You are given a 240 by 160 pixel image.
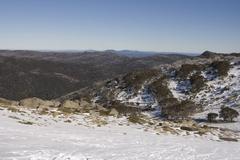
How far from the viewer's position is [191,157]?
683 inches

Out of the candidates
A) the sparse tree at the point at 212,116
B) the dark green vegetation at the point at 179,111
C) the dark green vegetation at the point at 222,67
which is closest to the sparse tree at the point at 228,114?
the sparse tree at the point at 212,116

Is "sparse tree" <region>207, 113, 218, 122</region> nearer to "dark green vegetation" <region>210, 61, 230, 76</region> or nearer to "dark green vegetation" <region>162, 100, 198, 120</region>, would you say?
"dark green vegetation" <region>162, 100, 198, 120</region>

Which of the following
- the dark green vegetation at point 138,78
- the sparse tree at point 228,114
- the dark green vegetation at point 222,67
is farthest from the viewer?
the dark green vegetation at point 138,78

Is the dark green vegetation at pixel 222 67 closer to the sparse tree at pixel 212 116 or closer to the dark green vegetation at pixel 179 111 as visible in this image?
the dark green vegetation at pixel 179 111

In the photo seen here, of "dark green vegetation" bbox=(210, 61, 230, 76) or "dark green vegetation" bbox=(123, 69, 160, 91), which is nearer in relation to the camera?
"dark green vegetation" bbox=(210, 61, 230, 76)

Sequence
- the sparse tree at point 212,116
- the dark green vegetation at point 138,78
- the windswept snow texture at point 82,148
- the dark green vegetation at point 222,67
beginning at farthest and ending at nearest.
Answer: the dark green vegetation at point 138,78, the dark green vegetation at point 222,67, the sparse tree at point 212,116, the windswept snow texture at point 82,148

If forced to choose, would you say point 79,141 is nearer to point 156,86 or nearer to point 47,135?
point 47,135

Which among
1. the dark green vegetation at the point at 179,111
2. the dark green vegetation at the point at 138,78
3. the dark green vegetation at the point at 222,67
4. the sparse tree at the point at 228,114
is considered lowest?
the dark green vegetation at the point at 179,111

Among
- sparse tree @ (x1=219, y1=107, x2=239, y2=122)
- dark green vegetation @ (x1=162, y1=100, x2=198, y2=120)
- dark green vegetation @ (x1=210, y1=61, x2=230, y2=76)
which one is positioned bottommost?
dark green vegetation @ (x1=162, y1=100, x2=198, y2=120)

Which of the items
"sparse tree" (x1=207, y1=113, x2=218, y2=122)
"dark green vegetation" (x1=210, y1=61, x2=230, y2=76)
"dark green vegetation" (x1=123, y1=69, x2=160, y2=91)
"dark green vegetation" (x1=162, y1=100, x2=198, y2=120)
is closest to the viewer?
"sparse tree" (x1=207, y1=113, x2=218, y2=122)

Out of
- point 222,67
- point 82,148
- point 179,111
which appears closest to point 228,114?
point 179,111

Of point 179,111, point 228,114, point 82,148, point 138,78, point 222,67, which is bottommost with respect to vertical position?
point 179,111

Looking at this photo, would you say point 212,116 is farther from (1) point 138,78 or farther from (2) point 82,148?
(2) point 82,148

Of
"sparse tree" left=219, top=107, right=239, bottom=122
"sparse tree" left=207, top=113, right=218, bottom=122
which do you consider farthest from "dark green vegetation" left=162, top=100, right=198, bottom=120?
"sparse tree" left=219, top=107, right=239, bottom=122
